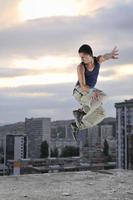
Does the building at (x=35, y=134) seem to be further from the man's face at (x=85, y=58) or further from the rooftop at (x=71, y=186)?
the man's face at (x=85, y=58)

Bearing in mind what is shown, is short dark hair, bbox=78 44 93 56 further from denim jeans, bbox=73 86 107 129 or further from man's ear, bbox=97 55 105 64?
denim jeans, bbox=73 86 107 129

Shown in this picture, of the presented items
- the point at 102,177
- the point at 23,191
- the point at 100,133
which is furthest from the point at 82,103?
the point at 100,133

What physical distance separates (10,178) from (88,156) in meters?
94.4

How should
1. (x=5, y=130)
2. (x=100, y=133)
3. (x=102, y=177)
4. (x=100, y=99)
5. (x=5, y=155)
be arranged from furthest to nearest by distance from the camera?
1. (x=5, y=130)
2. (x=100, y=133)
3. (x=5, y=155)
4. (x=102, y=177)
5. (x=100, y=99)

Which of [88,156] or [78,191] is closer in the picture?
[78,191]

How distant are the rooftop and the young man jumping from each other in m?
6.18

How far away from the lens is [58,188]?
1548 centimetres

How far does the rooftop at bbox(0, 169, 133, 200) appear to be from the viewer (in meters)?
14.2

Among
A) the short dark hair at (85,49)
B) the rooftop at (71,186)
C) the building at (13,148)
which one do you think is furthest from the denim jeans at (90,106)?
the building at (13,148)

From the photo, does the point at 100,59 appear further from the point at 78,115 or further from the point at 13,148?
the point at 13,148

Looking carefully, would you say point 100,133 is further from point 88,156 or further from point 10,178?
point 10,178

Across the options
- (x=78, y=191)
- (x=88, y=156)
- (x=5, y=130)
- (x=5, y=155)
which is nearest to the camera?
(x=78, y=191)

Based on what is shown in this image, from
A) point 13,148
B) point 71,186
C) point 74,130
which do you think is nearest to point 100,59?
point 74,130

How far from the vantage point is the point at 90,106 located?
7.83 metres
